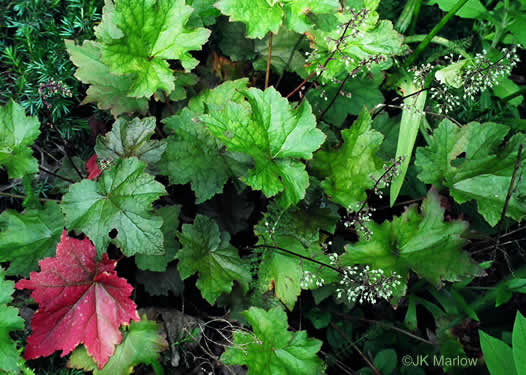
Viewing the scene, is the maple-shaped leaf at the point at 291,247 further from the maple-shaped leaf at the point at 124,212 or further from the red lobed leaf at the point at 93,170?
the red lobed leaf at the point at 93,170

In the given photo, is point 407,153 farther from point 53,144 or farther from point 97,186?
point 53,144

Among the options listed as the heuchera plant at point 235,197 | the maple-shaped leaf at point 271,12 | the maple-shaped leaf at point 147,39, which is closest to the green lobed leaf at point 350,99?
the heuchera plant at point 235,197

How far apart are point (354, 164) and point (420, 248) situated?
1.68 ft

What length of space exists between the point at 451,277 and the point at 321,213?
67 centimetres

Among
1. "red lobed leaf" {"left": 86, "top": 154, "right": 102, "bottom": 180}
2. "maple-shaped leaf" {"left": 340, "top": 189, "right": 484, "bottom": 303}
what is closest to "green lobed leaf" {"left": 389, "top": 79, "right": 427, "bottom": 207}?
"maple-shaped leaf" {"left": 340, "top": 189, "right": 484, "bottom": 303}

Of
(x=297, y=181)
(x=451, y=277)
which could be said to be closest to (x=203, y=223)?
(x=297, y=181)

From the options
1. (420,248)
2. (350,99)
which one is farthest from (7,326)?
(350,99)

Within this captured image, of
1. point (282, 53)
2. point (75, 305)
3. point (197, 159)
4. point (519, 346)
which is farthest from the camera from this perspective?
point (282, 53)

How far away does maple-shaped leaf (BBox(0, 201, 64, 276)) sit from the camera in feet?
6.78

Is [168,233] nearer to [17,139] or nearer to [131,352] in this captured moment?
[131,352]

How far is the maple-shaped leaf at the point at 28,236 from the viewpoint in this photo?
2.07 meters

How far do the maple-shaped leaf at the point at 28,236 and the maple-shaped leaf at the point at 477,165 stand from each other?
6.09 ft

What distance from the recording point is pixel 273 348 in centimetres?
205

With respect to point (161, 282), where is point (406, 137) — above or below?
above
